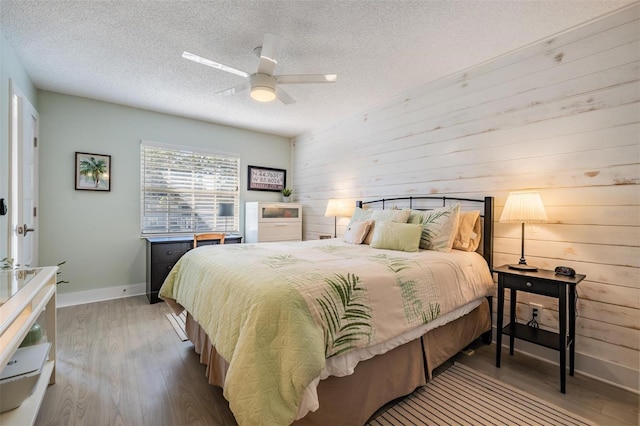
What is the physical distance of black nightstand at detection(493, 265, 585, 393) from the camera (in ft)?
6.10

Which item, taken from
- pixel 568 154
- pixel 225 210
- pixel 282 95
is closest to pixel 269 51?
pixel 282 95

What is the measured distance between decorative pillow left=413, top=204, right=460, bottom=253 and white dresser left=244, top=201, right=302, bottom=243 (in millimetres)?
2549

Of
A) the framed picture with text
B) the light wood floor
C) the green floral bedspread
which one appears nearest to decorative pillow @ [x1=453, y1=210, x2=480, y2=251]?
the green floral bedspread

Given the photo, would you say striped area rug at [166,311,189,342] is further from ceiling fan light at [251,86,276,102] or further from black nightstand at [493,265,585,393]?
black nightstand at [493,265,585,393]

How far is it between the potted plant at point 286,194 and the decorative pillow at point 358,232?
218 centimetres

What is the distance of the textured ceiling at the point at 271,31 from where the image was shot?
6.39 ft

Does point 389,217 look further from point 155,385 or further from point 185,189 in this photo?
point 185,189

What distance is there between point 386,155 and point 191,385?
2.98m

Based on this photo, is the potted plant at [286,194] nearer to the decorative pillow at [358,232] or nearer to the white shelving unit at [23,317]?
the decorative pillow at [358,232]

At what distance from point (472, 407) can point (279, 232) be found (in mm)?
3406

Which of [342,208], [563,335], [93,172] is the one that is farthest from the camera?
[342,208]

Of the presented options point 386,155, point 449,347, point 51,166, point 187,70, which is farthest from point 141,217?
point 449,347

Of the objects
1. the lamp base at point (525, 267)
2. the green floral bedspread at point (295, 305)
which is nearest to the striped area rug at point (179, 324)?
the green floral bedspread at point (295, 305)

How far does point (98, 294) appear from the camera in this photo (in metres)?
3.60
